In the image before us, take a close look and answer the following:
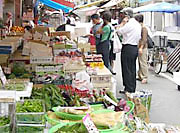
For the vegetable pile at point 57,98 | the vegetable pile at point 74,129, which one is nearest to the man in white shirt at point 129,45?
the vegetable pile at point 57,98

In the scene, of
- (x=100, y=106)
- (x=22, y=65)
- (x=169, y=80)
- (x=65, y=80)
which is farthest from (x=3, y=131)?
(x=169, y=80)

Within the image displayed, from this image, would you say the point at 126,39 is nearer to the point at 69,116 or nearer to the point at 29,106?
the point at 69,116

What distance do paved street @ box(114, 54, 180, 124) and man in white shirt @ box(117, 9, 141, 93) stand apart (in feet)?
2.02

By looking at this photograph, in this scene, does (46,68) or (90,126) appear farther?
(46,68)

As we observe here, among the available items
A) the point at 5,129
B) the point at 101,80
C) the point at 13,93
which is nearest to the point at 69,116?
the point at 13,93

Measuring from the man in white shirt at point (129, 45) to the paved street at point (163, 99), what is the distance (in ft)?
2.02

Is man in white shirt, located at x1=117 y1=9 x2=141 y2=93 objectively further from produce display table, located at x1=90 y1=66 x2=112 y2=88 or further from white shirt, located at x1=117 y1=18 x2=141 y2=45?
produce display table, located at x1=90 y1=66 x2=112 y2=88

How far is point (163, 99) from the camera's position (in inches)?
340

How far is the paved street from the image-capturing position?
6.99 meters

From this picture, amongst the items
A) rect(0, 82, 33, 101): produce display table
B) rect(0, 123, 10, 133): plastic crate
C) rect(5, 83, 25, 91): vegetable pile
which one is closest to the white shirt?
rect(5, 83, 25, 91): vegetable pile

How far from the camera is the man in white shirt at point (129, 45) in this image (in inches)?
308

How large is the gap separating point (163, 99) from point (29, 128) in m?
6.11

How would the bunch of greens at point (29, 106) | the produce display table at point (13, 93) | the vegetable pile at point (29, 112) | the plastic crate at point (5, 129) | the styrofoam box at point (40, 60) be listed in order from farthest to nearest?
the styrofoam box at point (40, 60), the bunch of greens at point (29, 106), the vegetable pile at point (29, 112), the produce display table at point (13, 93), the plastic crate at point (5, 129)

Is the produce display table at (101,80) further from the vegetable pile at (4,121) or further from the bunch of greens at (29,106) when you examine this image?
the vegetable pile at (4,121)
